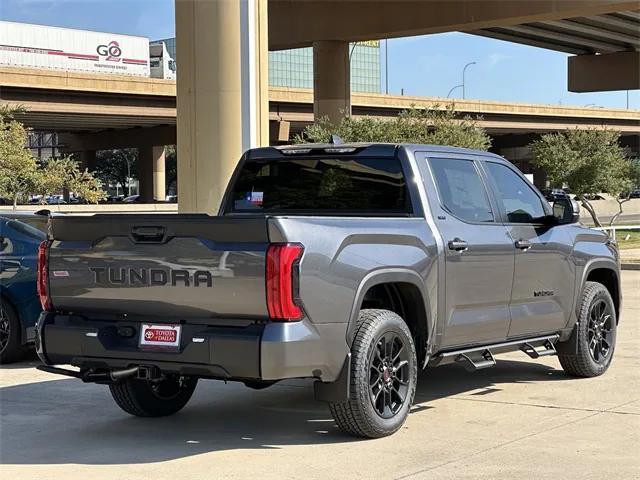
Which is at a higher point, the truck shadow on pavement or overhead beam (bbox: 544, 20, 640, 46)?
overhead beam (bbox: 544, 20, 640, 46)

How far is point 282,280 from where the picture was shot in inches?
251

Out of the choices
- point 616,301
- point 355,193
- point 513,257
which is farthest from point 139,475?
point 616,301

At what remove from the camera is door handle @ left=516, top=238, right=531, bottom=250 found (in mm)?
8617

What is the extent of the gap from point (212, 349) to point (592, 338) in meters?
4.52

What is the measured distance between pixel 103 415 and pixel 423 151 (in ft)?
10.7

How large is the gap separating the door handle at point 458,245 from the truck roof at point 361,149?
0.79 m

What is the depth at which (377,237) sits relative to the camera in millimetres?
7148

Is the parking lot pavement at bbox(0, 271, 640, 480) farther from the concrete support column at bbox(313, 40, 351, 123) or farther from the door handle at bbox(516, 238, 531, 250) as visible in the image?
the concrete support column at bbox(313, 40, 351, 123)

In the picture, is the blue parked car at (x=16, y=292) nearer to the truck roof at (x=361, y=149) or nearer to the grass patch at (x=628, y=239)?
the truck roof at (x=361, y=149)

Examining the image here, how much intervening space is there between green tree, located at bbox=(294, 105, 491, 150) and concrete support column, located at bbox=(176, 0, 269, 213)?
29.2ft

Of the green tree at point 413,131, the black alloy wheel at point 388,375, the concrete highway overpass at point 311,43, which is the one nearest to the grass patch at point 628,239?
the green tree at point 413,131

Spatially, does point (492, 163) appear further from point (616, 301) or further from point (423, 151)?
point (616, 301)

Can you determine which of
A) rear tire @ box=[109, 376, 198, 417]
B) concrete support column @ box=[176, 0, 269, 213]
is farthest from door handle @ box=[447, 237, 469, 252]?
concrete support column @ box=[176, 0, 269, 213]

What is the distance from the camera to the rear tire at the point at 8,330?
418 inches
